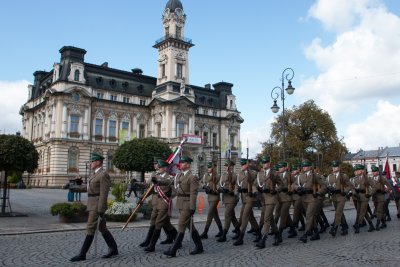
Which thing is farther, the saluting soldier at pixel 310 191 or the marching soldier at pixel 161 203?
the saluting soldier at pixel 310 191

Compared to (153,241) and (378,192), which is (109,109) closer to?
(378,192)

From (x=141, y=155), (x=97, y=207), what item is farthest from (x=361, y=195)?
(x=141, y=155)

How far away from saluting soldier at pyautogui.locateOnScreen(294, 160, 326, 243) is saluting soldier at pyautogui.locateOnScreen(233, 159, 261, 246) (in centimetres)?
157

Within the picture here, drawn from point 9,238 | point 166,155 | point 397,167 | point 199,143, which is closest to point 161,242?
point 9,238

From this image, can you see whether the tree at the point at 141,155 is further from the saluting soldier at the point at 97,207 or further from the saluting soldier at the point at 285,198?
the saluting soldier at the point at 97,207

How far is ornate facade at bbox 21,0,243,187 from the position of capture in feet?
172

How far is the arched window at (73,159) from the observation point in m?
52.6

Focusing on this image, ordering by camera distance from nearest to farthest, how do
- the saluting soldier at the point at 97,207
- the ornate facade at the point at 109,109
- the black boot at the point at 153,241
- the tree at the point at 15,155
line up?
the saluting soldier at the point at 97,207 < the black boot at the point at 153,241 < the tree at the point at 15,155 < the ornate facade at the point at 109,109

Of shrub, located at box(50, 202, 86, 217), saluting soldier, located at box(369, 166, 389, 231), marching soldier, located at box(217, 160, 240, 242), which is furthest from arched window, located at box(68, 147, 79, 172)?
marching soldier, located at box(217, 160, 240, 242)

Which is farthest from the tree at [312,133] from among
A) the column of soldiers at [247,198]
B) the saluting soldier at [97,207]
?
the saluting soldier at [97,207]

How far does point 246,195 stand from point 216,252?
2.00 meters

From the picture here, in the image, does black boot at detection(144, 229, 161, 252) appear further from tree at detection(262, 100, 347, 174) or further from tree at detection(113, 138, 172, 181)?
tree at detection(262, 100, 347, 174)

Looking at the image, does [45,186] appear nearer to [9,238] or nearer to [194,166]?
[194,166]

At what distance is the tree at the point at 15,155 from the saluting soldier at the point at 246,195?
973 cm
